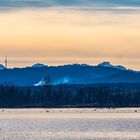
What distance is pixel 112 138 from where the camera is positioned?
115000mm

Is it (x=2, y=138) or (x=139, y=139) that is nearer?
(x=139, y=139)

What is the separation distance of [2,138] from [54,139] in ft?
26.4

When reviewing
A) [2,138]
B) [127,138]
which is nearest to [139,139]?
[127,138]

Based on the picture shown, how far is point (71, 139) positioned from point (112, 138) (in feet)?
19.3

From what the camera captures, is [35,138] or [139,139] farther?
[35,138]

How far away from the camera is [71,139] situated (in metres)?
114

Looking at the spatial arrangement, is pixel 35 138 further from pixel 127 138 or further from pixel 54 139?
pixel 127 138

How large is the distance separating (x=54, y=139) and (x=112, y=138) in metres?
8.33

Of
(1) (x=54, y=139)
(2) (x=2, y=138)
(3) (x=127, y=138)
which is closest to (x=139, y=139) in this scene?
(3) (x=127, y=138)

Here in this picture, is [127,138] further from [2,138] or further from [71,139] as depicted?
[2,138]

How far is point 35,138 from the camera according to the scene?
Result: 119 metres

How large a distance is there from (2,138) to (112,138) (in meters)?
16.3

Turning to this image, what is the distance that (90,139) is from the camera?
113312mm

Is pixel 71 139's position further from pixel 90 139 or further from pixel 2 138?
pixel 2 138
